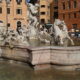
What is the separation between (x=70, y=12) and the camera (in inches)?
2158

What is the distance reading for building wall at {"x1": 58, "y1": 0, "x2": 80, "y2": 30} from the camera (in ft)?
173

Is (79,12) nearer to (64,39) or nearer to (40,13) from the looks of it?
(40,13)

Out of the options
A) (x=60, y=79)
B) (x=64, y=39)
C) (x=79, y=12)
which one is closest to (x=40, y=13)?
(x=79, y=12)

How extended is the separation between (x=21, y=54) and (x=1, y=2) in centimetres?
4135

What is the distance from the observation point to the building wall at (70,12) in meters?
52.8

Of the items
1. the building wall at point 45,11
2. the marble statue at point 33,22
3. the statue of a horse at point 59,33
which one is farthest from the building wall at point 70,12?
the statue of a horse at point 59,33

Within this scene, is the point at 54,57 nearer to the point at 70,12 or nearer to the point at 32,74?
the point at 32,74

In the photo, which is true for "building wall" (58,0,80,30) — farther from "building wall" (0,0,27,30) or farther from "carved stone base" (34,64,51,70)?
"carved stone base" (34,64,51,70)

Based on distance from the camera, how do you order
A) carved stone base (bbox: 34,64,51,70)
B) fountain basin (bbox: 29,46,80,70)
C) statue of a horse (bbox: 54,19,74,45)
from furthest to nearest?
statue of a horse (bbox: 54,19,74,45)
carved stone base (bbox: 34,64,51,70)
fountain basin (bbox: 29,46,80,70)

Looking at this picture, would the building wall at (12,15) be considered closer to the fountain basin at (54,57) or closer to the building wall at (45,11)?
the building wall at (45,11)

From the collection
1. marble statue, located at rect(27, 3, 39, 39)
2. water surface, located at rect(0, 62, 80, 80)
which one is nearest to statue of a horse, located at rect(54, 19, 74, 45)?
water surface, located at rect(0, 62, 80, 80)

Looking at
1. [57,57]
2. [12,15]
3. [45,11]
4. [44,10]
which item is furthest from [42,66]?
[44,10]

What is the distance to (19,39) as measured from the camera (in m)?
12.6

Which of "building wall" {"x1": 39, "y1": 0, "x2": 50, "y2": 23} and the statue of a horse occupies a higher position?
"building wall" {"x1": 39, "y1": 0, "x2": 50, "y2": 23}
